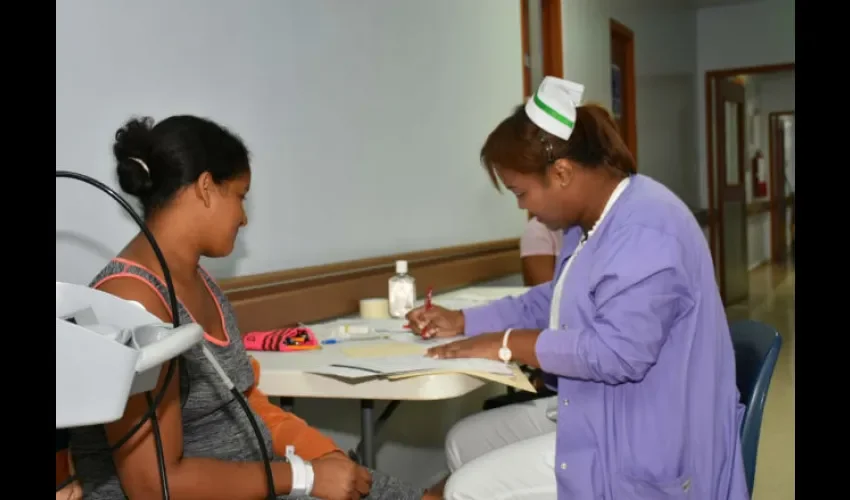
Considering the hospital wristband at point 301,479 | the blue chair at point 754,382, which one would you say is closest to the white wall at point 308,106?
the hospital wristband at point 301,479

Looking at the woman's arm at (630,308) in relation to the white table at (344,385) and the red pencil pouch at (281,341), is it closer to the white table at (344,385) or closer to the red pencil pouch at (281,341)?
the white table at (344,385)

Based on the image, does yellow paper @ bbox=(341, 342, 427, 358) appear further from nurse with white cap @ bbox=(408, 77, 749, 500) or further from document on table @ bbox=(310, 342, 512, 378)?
→ nurse with white cap @ bbox=(408, 77, 749, 500)

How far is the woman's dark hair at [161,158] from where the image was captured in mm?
1329

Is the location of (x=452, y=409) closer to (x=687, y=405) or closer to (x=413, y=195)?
(x=413, y=195)

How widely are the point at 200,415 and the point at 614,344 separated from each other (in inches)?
28.8

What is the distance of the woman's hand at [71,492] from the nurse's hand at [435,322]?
99 centimetres

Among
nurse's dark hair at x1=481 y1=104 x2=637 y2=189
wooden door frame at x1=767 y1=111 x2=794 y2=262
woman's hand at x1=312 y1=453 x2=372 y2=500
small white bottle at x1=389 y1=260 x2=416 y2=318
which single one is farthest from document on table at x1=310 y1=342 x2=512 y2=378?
wooden door frame at x1=767 y1=111 x2=794 y2=262

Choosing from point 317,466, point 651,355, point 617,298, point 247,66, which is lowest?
point 317,466

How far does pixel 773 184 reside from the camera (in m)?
12.4

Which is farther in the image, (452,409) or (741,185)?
(741,185)

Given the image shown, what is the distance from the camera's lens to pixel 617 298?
151 centimetres
